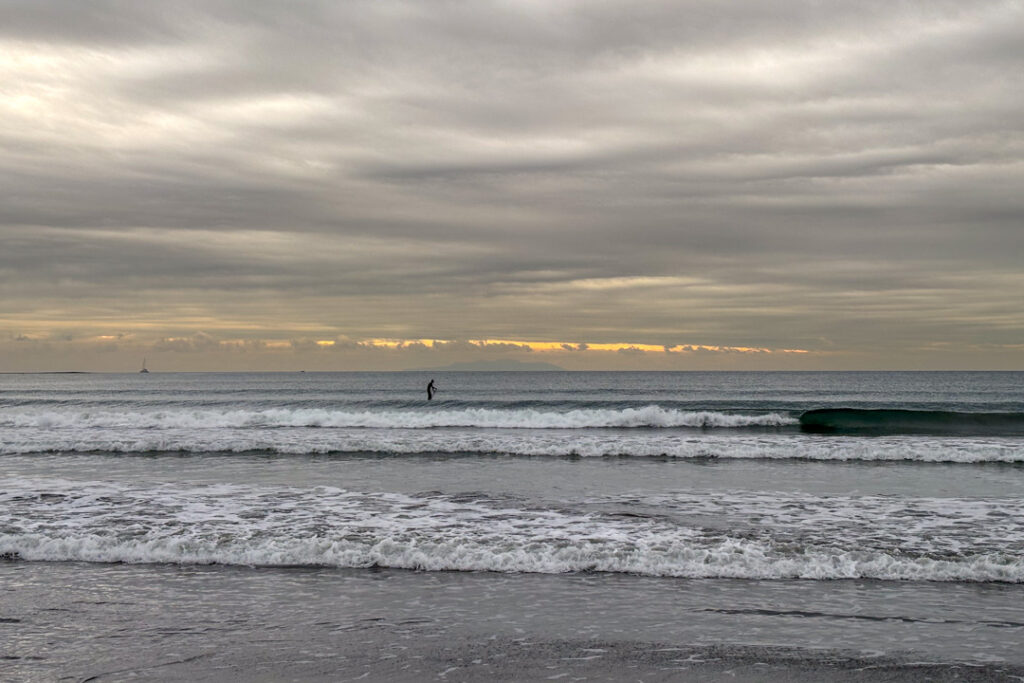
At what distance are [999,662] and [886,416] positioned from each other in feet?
120

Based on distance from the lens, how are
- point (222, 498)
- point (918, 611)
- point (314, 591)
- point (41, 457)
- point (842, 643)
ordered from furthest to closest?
point (41, 457)
point (222, 498)
point (314, 591)
point (918, 611)
point (842, 643)

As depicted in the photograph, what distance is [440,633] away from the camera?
24.3 feet

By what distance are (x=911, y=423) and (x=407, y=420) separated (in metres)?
24.2

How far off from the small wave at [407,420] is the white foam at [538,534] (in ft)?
65.2

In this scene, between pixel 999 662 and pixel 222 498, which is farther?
pixel 222 498

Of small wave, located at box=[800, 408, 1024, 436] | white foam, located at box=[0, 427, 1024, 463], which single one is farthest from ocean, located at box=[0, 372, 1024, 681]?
small wave, located at box=[800, 408, 1024, 436]

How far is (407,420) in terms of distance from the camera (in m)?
35.3

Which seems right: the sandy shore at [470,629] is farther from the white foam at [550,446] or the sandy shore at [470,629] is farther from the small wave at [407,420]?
the small wave at [407,420]

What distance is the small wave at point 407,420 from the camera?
34.7 meters

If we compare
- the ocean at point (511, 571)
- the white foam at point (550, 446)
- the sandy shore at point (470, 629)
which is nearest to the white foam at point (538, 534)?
the ocean at point (511, 571)

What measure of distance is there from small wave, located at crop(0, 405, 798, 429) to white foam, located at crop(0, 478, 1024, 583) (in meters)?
19.9

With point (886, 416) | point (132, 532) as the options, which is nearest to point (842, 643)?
point (132, 532)

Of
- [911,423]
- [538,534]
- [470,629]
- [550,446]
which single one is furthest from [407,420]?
[470,629]

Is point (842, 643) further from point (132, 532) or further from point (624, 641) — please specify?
point (132, 532)
